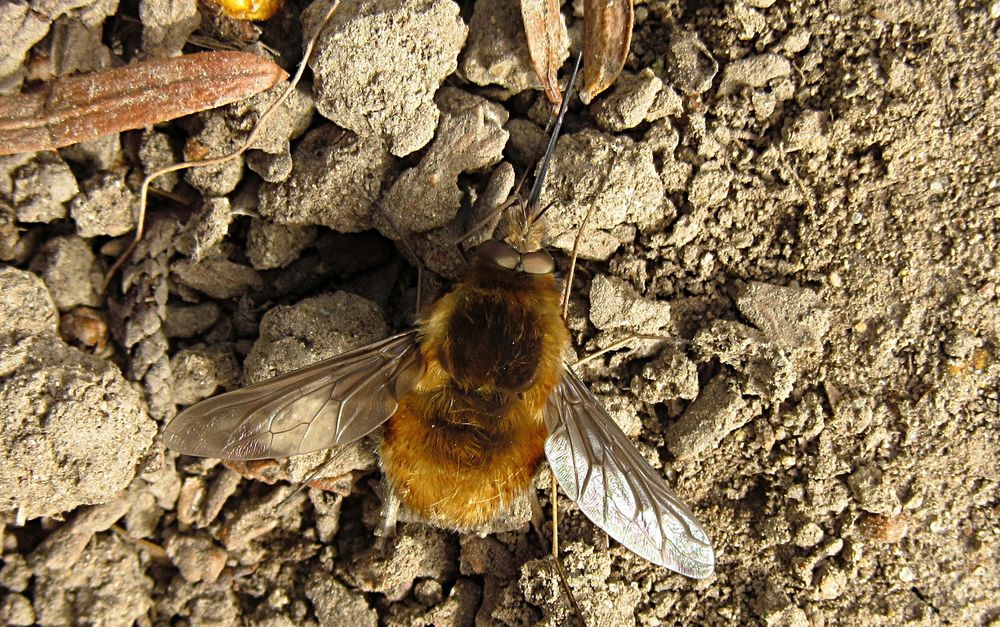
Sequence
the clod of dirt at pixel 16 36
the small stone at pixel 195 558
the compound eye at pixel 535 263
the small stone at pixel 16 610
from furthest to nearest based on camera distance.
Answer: the small stone at pixel 195 558 → the small stone at pixel 16 610 → the compound eye at pixel 535 263 → the clod of dirt at pixel 16 36

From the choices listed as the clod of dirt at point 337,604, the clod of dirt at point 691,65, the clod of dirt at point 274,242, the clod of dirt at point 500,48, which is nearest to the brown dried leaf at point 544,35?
the clod of dirt at point 500,48

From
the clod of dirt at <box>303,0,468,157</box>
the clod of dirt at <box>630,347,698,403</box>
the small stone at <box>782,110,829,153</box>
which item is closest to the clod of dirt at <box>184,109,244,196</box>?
the clod of dirt at <box>303,0,468,157</box>

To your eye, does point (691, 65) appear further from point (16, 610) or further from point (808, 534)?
point (16, 610)

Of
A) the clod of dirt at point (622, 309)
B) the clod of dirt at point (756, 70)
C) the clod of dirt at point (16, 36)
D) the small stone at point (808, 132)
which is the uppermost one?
the clod of dirt at point (16, 36)

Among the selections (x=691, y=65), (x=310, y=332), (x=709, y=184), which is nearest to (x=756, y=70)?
(x=691, y=65)

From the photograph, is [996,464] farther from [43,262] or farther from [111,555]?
[43,262]

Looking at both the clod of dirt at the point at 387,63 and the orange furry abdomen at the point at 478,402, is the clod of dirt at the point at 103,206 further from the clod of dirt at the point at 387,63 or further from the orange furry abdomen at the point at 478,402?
the orange furry abdomen at the point at 478,402

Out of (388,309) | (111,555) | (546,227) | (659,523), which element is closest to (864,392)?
(659,523)
